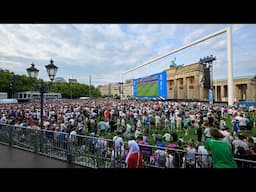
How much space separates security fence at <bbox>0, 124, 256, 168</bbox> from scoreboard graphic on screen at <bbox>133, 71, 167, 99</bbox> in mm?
16383

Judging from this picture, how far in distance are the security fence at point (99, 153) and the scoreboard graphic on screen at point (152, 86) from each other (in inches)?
645

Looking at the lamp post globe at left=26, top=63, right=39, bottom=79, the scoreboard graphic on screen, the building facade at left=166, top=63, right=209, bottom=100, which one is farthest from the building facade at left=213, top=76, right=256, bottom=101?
the lamp post globe at left=26, top=63, right=39, bottom=79

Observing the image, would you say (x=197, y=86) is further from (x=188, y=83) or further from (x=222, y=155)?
(x=222, y=155)

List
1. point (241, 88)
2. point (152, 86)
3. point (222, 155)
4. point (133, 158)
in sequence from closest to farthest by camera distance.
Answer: point (222, 155), point (133, 158), point (152, 86), point (241, 88)

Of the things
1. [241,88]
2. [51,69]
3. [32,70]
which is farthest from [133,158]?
[241,88]

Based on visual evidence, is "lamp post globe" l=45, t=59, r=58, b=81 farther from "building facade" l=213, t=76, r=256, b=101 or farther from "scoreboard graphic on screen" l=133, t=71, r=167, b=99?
"building facade" l=213, t=76, r=256, b=101

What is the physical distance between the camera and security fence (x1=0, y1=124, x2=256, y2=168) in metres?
5.65

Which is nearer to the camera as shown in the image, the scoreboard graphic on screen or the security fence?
the security fence

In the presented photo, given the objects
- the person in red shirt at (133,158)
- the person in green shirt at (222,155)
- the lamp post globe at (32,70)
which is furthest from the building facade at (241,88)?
the person in green shirt at (222,155)

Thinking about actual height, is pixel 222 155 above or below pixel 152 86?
below

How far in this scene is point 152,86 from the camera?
2558 cm

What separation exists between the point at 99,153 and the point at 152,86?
19.7m
